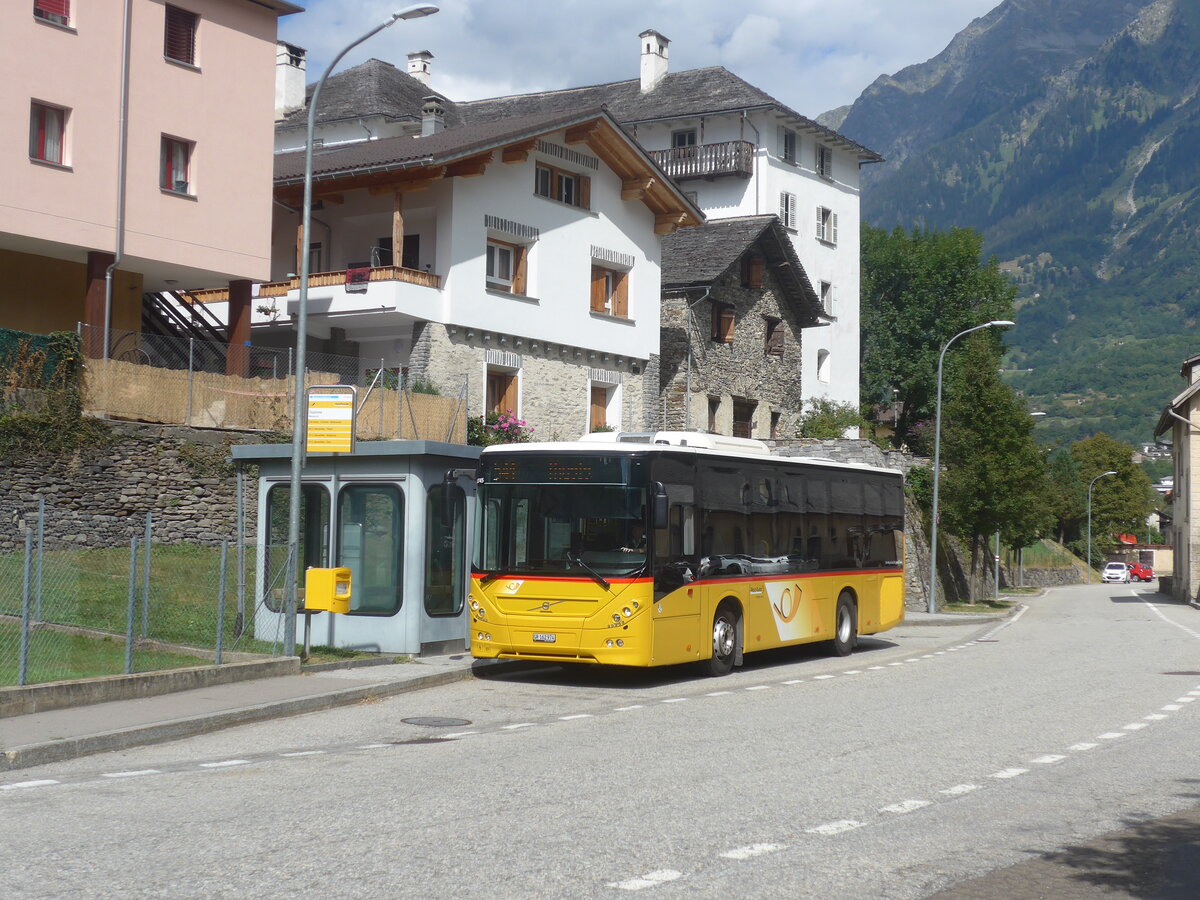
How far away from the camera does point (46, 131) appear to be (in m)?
28.6

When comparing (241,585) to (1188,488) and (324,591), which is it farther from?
(1188,488)

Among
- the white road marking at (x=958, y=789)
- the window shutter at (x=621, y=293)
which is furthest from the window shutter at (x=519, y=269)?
the white road marking at (x=958, y=789)

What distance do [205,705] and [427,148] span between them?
24150 mm

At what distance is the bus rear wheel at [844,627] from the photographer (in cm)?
2345

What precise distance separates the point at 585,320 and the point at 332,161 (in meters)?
8.29

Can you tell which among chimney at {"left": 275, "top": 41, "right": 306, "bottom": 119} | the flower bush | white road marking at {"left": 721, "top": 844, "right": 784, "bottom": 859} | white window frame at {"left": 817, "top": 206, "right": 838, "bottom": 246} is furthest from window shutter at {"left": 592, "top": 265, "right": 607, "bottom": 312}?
white road marking at {"left": 721, "top": 844, "right": 784, "bottom": 859}

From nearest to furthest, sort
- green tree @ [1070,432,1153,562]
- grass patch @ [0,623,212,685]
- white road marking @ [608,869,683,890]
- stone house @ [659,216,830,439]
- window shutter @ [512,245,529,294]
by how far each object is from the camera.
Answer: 1. white road marking @ [608,869,683,890]
2. grass patch @ [0,623,212,685]
3. window shutter @ [512,245,529,294]
4. stone house @ [659,216,830,439]
5. green tree @ [1070,432,1153,562]

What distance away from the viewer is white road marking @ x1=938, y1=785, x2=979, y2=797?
393 inches

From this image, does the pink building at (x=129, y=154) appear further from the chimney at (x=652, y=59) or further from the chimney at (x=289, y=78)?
the chimney at (x=652, y=59)

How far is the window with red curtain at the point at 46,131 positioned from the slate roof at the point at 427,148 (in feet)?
→ 20.2

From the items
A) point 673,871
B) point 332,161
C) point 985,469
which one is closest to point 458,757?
point 673,871

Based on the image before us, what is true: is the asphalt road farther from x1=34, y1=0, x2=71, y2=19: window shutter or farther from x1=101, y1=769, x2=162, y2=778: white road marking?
x1=34, y1=0, x2=71, y2=19: window shutter

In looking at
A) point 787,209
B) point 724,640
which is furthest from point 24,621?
point 787,209

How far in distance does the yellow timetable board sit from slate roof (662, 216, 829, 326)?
29.4 metres
